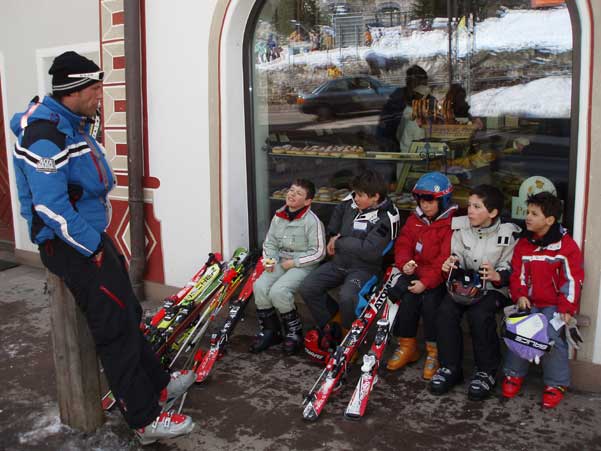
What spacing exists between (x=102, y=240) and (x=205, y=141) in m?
1.99

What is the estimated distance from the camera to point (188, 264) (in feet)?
17.5

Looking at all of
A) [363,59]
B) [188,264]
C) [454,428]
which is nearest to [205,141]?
[188,264]

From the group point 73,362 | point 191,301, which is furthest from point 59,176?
point 191,301

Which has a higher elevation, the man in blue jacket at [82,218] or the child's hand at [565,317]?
the man in blue jacket at [82,218]

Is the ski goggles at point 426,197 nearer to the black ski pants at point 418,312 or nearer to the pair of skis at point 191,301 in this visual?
the black ski pants at point 418,312

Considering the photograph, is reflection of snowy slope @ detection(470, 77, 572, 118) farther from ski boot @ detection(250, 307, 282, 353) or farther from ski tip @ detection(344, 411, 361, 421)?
ski tip @ detection(344, 411, 361, 421)

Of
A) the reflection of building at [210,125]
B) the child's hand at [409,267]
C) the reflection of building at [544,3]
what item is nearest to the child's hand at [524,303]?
the child's hand at [409,267]

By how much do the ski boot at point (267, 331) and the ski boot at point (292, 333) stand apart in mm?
115

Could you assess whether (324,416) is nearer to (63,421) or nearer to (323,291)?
(323,291)

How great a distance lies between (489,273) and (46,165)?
2416mm

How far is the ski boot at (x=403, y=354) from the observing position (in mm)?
4137

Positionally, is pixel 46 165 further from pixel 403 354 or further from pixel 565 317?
pixel 565 317

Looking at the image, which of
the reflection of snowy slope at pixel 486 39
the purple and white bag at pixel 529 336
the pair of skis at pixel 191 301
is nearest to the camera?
the purple and white bag at pixel 529 336

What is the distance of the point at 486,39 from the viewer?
4.79 meters
